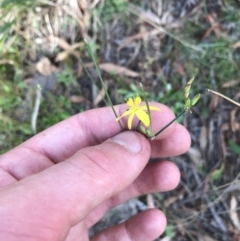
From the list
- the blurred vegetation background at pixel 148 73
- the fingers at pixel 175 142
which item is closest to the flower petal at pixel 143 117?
the fingers at pixel 175 142

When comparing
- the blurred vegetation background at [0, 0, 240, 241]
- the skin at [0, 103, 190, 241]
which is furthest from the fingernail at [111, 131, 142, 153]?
the blurred vegetation background at [0, 0, 240, 241]

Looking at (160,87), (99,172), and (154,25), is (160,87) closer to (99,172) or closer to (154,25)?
(154,25)

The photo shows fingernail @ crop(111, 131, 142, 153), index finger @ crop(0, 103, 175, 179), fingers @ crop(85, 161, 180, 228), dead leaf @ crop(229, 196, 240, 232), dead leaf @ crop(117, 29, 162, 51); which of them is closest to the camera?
fingernail @ crop(111, 131, 142, 153)

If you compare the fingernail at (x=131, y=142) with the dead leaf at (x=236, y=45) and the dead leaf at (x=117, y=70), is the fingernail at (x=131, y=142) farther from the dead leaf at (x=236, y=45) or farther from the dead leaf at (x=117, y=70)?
the dead leaf at (x=236, y=45)

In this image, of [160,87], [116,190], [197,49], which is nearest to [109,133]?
[116,190]

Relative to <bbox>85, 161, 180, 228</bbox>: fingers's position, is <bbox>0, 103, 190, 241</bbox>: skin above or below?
above

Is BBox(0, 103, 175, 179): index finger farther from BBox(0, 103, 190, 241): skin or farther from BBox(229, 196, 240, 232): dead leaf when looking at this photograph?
BBox(229, 196, 240, 232): dead leaf

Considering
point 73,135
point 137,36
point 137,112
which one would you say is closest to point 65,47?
point 137,36

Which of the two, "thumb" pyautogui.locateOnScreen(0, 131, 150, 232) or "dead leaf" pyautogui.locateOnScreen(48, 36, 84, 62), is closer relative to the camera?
"thumb" pyautogui.locateOnScreen(0, 131, 150, 232)

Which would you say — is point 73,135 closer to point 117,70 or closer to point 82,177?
point 82,177

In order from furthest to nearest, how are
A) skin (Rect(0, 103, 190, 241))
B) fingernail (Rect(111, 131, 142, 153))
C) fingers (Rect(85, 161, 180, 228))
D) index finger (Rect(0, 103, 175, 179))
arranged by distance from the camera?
fingers (Rect(85, 161, 180, 228)), index finger (Rect(0, 103, 175, 179)), fingernail (Rect(111, 131, 142, 153)), skin (Rect(0, 103, 190, 241))
